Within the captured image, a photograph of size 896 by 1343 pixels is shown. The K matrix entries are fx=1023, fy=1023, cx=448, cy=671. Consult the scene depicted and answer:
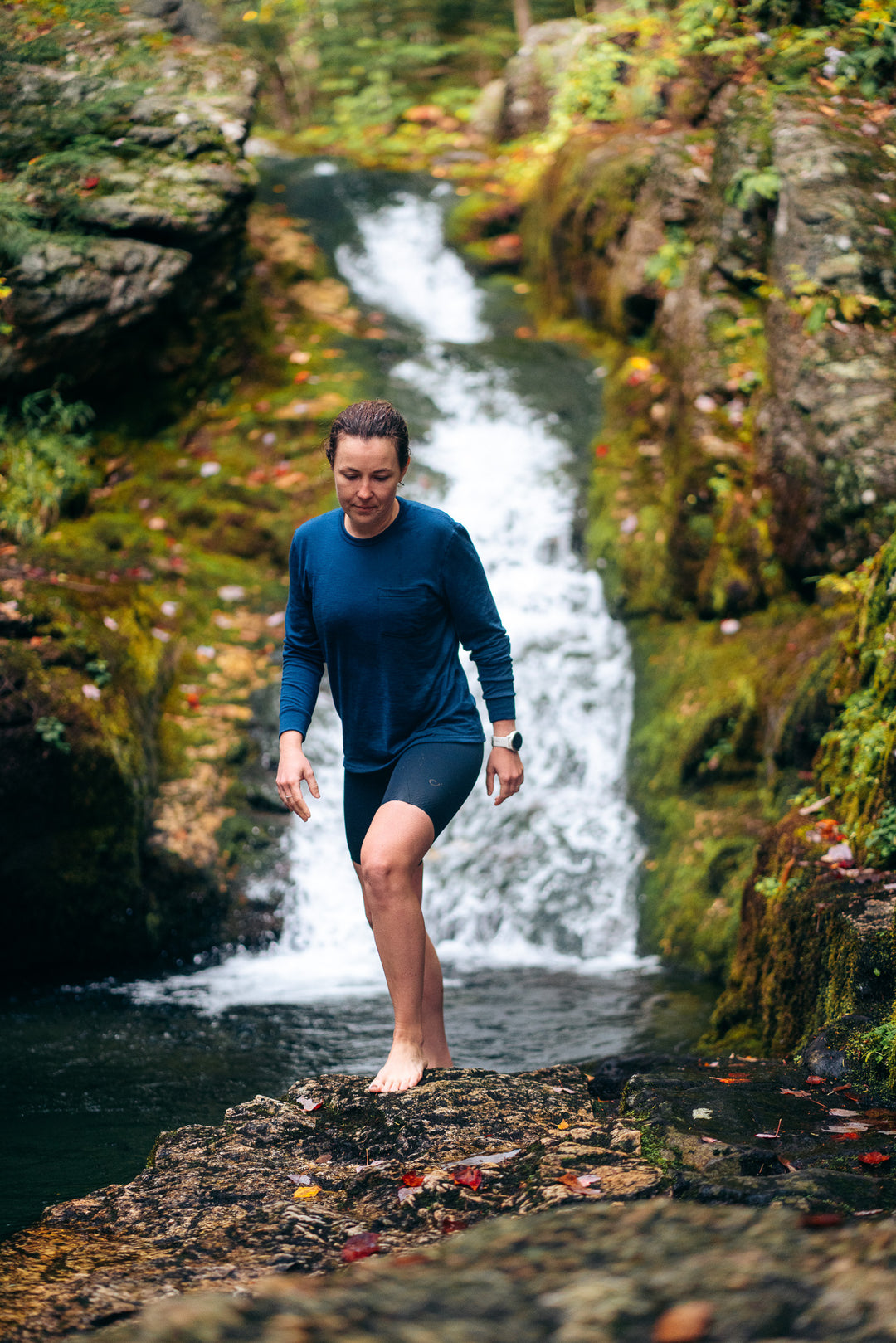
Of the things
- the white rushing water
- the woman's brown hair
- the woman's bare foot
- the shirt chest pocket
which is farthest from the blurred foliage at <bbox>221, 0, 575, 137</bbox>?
the woman's bare foot

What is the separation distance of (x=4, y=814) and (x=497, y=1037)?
3.24 m

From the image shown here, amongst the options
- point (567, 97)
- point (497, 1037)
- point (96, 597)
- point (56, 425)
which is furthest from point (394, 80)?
point (497, 1037)

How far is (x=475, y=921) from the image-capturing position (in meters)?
6.96

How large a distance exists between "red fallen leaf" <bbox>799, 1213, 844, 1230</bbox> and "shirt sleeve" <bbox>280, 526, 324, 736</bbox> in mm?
2049

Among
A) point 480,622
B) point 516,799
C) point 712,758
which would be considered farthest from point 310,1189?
point 516,799

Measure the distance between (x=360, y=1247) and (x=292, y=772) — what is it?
1.40 meters

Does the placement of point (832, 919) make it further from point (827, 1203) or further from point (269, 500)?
point (269, 500)

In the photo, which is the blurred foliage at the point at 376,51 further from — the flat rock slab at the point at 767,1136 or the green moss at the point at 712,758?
the flat rock slab at the point at 767,1136

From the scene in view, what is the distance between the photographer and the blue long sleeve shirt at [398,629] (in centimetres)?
316

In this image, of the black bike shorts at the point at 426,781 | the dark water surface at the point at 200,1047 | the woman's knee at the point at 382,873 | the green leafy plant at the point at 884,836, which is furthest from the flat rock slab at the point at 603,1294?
the green leafy plant at the point at 884,836

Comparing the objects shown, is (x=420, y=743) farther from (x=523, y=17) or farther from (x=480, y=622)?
(x=523, y=17)

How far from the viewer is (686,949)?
631 cm

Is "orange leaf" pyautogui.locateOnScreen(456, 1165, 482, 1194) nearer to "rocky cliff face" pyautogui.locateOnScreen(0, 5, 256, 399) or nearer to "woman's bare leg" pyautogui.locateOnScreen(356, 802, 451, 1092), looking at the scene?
"woman's bare leg" pyautogui.locateOnScreen(356, 802, 451, 1092)

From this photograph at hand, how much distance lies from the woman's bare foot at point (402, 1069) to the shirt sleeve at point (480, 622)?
1.06 meters
